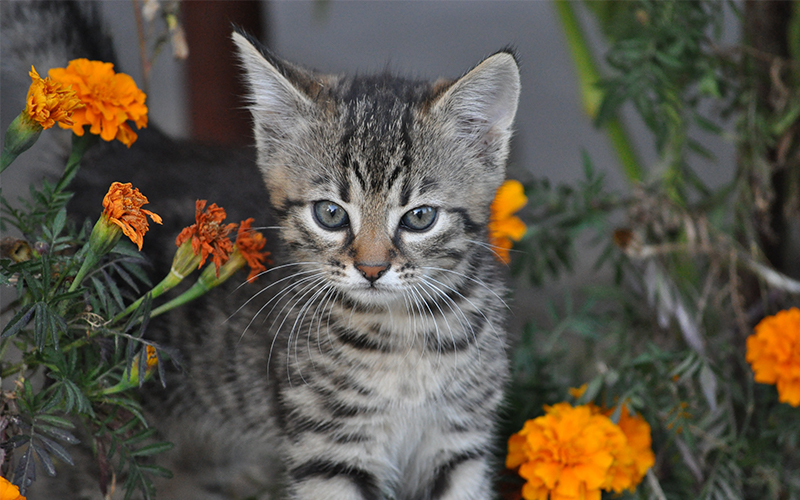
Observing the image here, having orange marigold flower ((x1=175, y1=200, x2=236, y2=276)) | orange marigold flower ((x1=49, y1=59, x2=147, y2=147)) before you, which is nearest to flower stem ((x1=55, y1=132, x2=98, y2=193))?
orange marigold flower ((x1=49, y1=59, x2=147, y2=147))

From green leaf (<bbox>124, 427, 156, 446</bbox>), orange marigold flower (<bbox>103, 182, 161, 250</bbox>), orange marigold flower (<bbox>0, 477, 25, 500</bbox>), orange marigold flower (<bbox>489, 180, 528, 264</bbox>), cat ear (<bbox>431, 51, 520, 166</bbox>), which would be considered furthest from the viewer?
orange marigold flower (<bbox>489, 180, 528, 264</bbox>)

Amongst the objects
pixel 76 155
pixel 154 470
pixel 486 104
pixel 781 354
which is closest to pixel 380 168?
pixel 486 104

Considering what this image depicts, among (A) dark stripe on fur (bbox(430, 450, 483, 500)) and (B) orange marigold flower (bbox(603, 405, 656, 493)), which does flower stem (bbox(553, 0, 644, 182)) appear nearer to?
(B) orange marigold flower (bbox(603, 405, 656, 493))

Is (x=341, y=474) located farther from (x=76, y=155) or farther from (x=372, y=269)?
(x=76, y=155)

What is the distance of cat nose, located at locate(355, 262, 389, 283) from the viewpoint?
1278 millimetres

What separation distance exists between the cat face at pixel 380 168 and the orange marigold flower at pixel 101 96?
0.72 feet

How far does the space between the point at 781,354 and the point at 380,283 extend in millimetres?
886

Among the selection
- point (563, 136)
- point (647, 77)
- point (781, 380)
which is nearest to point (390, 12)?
point (563, 136)

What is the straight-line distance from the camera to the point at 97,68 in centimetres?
131

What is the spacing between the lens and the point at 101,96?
1.30 m

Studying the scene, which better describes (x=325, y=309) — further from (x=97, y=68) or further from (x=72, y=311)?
(x=97, y=68)

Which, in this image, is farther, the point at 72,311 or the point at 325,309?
the point at 325,309

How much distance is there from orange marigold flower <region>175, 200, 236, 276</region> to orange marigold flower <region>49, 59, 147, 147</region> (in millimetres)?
253

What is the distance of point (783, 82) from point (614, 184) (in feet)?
6.21
